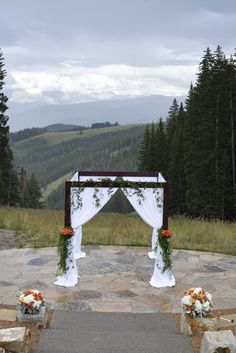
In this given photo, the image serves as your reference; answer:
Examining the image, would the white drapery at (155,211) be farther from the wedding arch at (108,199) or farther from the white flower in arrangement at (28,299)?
the white flower in arrangement at (28,299)

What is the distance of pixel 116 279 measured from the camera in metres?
Result: 12.2

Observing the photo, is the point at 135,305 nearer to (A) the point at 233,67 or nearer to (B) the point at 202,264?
(B) the point at 202,264

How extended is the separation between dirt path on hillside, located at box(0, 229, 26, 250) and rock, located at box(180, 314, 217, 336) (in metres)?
9.88

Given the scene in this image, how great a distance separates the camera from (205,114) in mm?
36531

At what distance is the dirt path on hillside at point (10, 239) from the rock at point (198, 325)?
988cm

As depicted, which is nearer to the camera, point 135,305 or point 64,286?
point 135,305

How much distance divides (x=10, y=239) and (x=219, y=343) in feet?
41.4

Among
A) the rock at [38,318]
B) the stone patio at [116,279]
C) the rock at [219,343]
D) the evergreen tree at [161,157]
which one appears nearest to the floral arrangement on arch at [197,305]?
the rock at [219,343]

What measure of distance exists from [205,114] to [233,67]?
4595 mm

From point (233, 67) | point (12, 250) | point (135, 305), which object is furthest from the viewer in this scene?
point (233, 67)

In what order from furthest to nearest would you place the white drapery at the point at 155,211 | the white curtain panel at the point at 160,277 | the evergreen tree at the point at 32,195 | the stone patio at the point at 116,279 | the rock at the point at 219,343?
1. the evergreen tree at the point at 32,195
2. the white drapery at the point at 155,211
3. the white curtain panel at the point at 160,277
4. the stone patio at the point at 116,279
5. the rock at the point at 219,343

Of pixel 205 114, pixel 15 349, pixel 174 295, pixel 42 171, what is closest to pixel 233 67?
pixel 205 114

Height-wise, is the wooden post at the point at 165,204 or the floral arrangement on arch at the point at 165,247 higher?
the wooden post at the point at 165,204

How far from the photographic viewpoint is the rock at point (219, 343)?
6.09 meters
